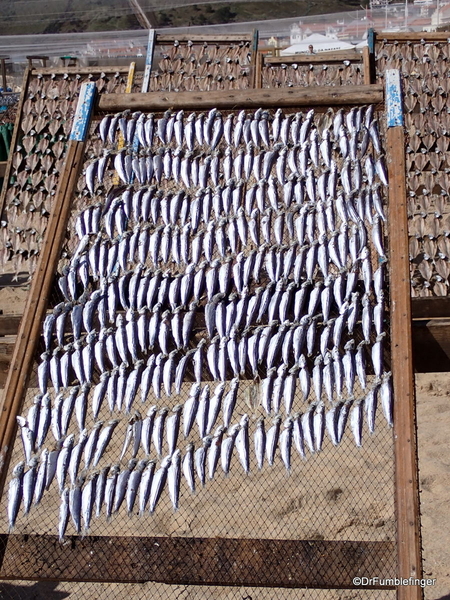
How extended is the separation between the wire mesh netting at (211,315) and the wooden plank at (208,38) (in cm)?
453

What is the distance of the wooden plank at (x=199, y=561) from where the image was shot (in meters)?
3.02

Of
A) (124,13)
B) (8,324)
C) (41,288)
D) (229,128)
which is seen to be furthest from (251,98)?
(124,13)

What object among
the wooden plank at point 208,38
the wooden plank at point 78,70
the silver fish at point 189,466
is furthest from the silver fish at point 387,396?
the wooden plank at point 78,70

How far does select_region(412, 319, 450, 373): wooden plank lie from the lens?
3.77 metres

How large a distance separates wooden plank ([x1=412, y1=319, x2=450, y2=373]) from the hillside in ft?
333

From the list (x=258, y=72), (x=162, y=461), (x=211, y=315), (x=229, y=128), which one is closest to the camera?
(x=162, y=461)

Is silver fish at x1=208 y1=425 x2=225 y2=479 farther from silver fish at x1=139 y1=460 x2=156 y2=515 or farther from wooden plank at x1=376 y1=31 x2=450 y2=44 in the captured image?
wooden plank at x1=376 y1=31 x2=450 y2=44

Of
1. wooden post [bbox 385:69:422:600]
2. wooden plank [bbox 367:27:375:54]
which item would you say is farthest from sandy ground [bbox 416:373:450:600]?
wooden plank [bbox 367:27:375:54]

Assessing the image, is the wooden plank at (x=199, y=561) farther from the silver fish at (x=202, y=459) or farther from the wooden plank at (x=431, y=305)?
the wooden plank at (x=431, y=305)

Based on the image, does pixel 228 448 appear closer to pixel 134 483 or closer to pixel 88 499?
pixel 134 483

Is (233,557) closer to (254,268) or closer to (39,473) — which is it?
(39,473)

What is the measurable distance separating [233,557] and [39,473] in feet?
3.38

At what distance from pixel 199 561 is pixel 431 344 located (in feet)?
6.00

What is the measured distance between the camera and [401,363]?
3047mm
